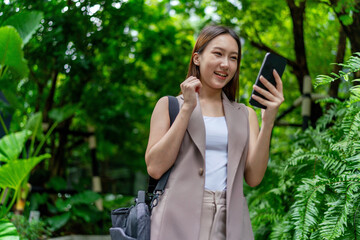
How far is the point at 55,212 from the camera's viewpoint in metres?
6.79

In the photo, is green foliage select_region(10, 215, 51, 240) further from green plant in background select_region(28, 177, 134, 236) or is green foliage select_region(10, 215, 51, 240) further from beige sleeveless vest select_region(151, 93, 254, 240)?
beige sleeveless vest select_region(151, 93, 254, 240)

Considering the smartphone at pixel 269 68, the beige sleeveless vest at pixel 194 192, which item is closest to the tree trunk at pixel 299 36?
the smartphone at pixel 269 68

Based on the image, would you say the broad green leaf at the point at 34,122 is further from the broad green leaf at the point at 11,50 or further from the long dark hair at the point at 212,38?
the long dark hair at the point at 212,38

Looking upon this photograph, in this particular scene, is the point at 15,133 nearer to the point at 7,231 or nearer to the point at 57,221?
the point at 7,231

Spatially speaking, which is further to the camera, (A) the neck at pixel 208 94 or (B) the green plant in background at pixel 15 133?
(B) the green plant in background at pixel 15 133

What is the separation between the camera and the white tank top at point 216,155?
1.84 meters

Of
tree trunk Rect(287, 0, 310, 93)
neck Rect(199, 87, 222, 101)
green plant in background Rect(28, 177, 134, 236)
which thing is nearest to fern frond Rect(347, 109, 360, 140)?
neck Rect(199, 87, 222, 101)

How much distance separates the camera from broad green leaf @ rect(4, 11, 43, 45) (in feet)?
17.6

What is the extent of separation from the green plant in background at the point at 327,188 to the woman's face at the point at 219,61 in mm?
573

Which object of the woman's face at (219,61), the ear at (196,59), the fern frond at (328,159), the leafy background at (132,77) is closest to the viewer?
the woman's face at (219,61)

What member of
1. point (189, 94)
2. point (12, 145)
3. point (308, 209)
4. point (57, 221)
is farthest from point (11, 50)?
point (189, 94)

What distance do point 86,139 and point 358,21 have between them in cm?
519

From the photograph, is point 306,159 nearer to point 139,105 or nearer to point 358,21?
point 358,21

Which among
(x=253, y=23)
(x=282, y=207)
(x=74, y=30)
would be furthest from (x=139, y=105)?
(x=282, y=207)
